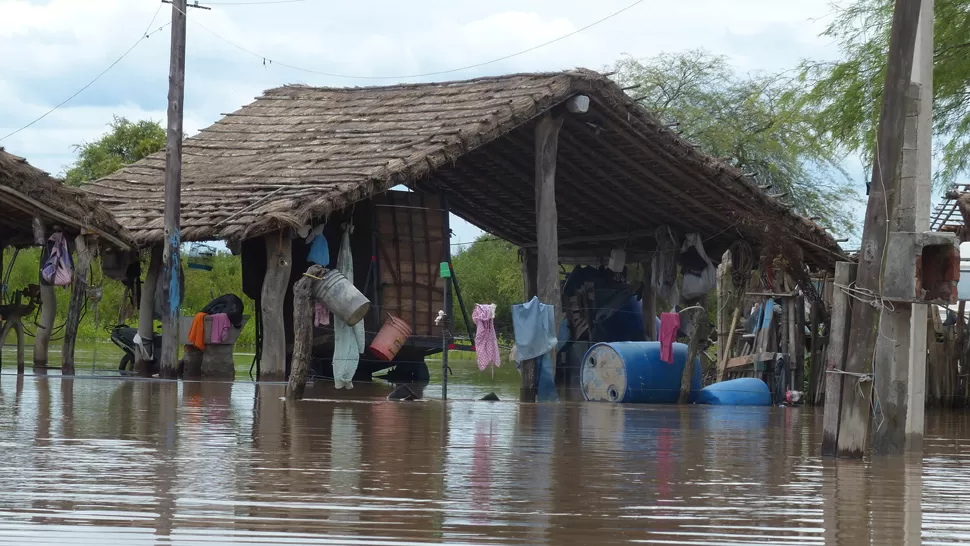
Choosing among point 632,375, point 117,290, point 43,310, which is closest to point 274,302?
point 43,310

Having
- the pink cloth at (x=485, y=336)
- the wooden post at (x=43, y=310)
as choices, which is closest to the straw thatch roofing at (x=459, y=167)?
the wooden post at (x=43, y=310)

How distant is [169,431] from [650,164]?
11913 mm

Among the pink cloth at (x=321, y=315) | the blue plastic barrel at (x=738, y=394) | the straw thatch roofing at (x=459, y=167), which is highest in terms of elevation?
the straw thatch roofing at (x=459, y=167)

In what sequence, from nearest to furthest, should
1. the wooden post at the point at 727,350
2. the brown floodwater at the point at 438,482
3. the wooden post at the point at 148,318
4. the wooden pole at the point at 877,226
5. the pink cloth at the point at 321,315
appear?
the brown floodwater at the point at 438,482, the wooden pole at the point at 877,226, the pink cloth at the point at 321,315, the wooden post at the point at 148,318, the wooden post at the point at 727,350

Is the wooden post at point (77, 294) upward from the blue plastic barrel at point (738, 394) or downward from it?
upward

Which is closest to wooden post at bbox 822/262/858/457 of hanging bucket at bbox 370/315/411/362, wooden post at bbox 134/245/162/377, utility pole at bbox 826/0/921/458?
utility pole at bbox 826/0/921/458

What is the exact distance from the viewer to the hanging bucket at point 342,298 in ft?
54.0

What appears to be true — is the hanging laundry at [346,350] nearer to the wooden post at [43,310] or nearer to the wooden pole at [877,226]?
the wooden post at [43,310]

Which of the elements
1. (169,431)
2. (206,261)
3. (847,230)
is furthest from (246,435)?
(847,230)

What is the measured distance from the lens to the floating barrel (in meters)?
17.1

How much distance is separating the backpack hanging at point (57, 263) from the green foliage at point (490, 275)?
2495 centimetres

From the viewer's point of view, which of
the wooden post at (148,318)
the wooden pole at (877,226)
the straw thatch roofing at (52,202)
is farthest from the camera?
the wooden post at (148,318)

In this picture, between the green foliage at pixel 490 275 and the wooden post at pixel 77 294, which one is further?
the green foliage at pixel 490 275

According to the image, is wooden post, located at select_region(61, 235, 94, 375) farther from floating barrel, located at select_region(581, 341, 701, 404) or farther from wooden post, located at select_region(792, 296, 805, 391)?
wooden post, located at select_region(792, 296, 805, 391)
